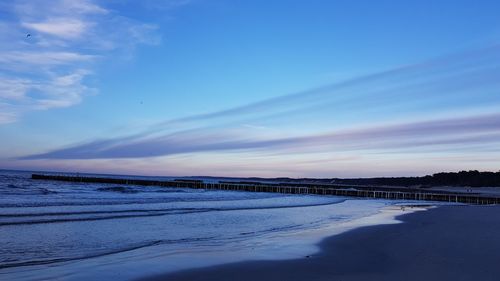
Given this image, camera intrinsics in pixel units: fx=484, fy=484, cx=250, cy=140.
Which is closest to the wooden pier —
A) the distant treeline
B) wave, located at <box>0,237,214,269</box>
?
the distant treeline

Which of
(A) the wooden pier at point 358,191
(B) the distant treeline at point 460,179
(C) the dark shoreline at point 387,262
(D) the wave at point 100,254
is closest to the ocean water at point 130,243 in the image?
(D) the wave at point 100,254

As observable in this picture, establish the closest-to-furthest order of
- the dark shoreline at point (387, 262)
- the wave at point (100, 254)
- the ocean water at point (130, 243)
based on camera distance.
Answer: the dark shoreline at point (387, 262)
the ocean water at point (130, 243)
the wave at point (100, 254)

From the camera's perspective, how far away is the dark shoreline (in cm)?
871

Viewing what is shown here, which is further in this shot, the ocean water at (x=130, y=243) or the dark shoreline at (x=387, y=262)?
the ocean water at (x=130, y=243)

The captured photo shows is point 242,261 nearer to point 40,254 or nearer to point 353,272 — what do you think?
point 353,272

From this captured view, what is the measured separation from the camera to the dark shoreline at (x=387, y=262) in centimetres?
871

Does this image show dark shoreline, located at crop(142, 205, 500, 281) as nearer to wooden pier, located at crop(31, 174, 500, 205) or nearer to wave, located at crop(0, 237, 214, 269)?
wave, located at crop(0, 237, 214, 269)

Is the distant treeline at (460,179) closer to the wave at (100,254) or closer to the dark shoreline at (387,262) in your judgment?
the dark shoreline at (387,262)

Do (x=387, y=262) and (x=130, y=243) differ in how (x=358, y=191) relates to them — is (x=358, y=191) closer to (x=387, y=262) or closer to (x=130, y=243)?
(x=130, y=243)

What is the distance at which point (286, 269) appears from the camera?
9484mm

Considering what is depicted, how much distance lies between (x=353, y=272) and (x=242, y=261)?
2.47 meters

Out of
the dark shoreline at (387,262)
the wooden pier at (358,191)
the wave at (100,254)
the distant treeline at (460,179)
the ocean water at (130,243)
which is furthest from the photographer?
the distant treeline at (460,179)

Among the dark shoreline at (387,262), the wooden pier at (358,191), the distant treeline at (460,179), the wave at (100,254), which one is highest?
the distant treeline at (460,179)

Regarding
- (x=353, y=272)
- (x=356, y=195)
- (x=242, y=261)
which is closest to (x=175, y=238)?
(x=242, y=261)
